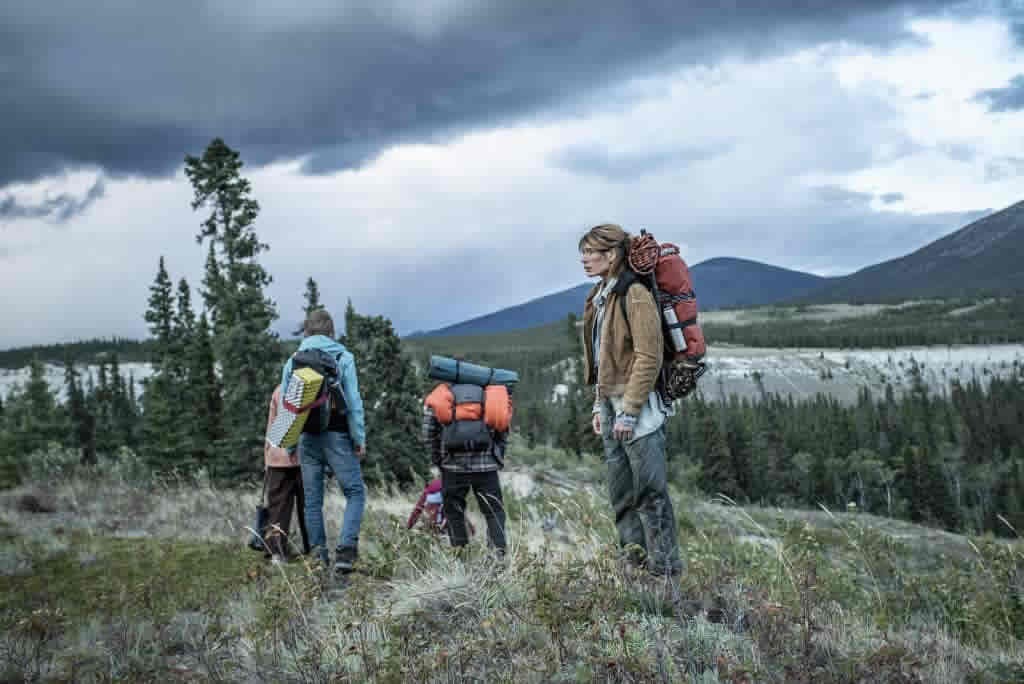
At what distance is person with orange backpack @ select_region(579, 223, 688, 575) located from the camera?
413 centimetres

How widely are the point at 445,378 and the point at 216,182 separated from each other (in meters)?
25.9

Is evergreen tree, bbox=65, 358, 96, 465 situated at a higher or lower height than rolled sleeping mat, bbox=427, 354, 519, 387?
lower

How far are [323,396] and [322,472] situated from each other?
76cm

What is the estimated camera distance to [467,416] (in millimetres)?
5496

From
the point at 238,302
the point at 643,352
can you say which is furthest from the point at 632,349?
the point at 238,302

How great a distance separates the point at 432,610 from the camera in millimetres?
3834

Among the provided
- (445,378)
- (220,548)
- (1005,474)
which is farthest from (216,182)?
(1005,474)

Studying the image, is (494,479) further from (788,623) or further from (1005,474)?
(1005,474)

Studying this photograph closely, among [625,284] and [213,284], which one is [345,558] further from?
[213,284]

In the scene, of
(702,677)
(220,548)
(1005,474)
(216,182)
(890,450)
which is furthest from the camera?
(890,450)

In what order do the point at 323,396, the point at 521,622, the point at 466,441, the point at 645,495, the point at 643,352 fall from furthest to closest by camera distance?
the point at 323,396, the point at 466,441, the point at 645,495, the point at 643,352, the point at 521,622

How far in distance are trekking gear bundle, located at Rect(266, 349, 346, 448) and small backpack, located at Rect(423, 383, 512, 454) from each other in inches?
34.8

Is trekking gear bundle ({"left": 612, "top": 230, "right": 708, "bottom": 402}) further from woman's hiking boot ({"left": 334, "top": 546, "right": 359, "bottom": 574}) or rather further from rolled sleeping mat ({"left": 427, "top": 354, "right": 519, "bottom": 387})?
woman's hiking boot ({"left": 334, "top": 546, "right": 359, "bottom": 574})

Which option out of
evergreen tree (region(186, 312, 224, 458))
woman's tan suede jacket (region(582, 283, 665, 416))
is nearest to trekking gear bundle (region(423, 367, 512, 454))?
woman's tan suede jacket (region(582, 283, 665, 416))
